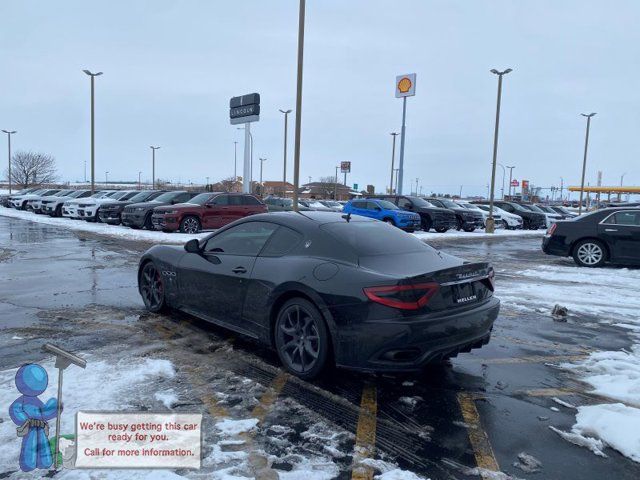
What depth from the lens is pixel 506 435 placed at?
353 centimetres

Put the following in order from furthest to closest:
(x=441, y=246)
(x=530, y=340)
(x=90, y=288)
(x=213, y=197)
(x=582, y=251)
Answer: (x=213, y=197), (x=441, y=246), (x=582, y=251), (x=90, y=288), (x=530, y=340)

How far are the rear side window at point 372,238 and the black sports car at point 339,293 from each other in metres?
0.01

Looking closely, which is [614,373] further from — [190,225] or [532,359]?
[190,225]

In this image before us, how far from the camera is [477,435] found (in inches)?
138

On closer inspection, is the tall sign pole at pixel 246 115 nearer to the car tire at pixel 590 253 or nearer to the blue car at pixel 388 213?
the blue car at pixel 388 213

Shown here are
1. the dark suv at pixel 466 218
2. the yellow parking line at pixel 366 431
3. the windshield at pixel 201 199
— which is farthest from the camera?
the dark suv at pixel 466 218

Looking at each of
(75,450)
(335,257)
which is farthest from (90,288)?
(75,450)

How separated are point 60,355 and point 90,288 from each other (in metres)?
6.01

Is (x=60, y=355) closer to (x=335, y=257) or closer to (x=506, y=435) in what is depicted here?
(x=335, y=257)

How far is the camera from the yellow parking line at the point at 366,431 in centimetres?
298

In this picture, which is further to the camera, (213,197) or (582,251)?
(213,197)

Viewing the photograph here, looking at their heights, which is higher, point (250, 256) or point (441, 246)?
point (250, 256)

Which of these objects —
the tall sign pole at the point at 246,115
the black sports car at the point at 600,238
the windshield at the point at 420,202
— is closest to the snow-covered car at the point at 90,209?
the tall sign pole at the point at 246,115

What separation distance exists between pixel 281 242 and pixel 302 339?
3.34ft
